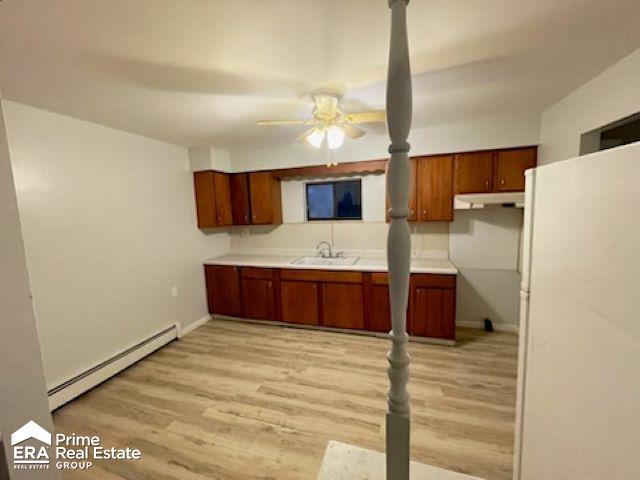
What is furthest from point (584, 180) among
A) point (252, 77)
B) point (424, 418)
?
point (424, 418)

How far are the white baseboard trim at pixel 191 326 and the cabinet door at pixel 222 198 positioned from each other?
129 centimetres

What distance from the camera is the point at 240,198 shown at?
3.84 meters

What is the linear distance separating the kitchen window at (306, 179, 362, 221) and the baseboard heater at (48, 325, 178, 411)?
7.59 feet

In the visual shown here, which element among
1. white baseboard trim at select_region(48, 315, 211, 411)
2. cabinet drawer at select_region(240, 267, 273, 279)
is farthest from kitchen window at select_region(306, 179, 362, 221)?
white baseboard trim at select_region(48, 315, 211, 411)

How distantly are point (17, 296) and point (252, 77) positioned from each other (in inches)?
61.1

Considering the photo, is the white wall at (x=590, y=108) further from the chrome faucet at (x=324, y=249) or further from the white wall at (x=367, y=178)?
the chrome faucet at (x=324, y=249)

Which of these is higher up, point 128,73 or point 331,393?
point 128,73

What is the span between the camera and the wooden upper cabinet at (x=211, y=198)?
11.8 ft

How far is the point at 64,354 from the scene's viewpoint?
88.0 inches

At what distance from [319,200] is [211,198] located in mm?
1424

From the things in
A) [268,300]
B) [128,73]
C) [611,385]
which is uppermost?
[128,73]

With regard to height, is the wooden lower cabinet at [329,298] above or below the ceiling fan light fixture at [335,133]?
below

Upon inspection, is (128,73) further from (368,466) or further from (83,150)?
(368,466)
